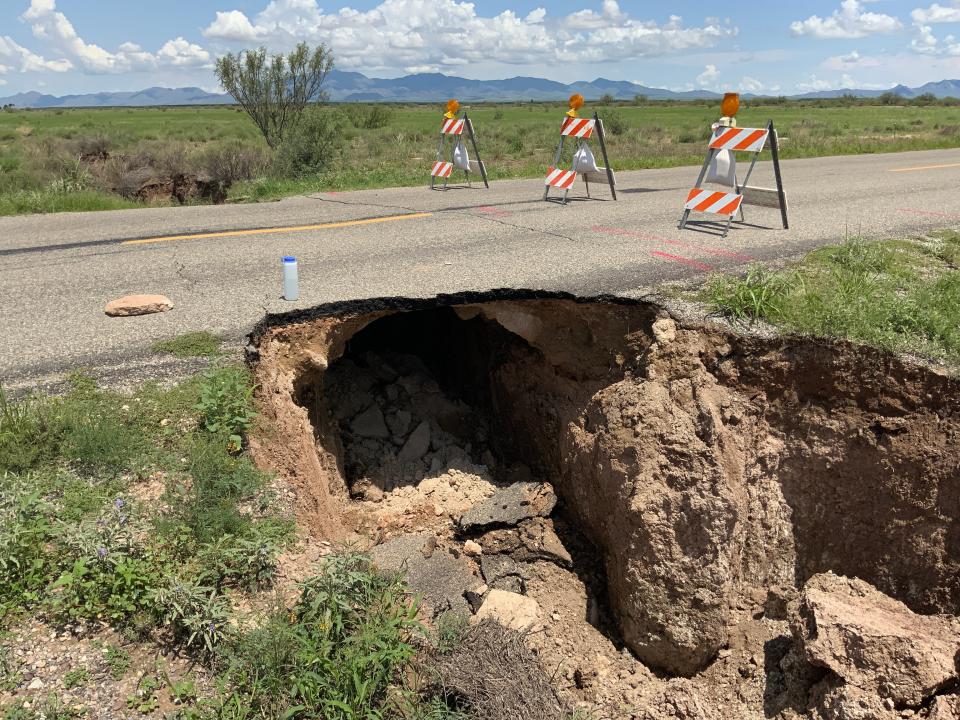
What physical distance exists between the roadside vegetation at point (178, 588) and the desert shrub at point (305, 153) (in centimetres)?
1241

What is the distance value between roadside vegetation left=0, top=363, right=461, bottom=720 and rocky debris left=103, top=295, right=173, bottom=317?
5.10 feet

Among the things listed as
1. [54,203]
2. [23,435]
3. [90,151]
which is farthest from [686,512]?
[90,151]

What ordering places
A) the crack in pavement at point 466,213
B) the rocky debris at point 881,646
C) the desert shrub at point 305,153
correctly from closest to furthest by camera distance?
the rocky debris at point 881,646, the crack in pavement at point 466,213, the desert shrub at point 305,153

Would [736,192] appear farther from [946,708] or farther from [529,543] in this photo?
[946,708]

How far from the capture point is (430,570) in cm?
475

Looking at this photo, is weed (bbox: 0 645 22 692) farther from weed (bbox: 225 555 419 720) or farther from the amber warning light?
the amber warning light

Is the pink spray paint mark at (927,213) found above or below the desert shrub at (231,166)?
below

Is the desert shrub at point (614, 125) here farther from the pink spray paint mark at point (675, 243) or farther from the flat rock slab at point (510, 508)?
the flat rock slab at point (510, 508)

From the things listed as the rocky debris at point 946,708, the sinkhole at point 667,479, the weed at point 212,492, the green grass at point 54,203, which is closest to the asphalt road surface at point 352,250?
the sinkhole at point 667,479

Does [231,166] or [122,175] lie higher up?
[231,166]

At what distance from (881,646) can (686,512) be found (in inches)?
50.7

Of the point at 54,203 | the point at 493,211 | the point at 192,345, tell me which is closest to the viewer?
the point at 192,345

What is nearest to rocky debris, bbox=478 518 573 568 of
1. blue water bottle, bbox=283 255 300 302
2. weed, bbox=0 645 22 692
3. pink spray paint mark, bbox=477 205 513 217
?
blue water bottle, bbox=283 255 300 302

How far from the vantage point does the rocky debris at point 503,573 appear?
5.18 m
